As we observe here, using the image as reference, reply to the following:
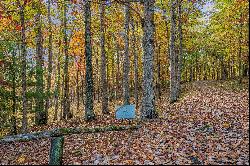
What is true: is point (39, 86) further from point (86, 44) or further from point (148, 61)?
point (148, 61)

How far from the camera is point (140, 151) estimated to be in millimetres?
10297

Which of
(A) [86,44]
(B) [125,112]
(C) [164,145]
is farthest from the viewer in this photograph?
(A) [86,44]

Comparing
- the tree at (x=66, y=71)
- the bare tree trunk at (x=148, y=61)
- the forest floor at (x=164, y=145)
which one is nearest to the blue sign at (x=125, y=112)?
the forest floor at (x=164, y=145)

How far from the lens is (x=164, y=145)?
427 inches

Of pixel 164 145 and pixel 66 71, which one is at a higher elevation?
pixel 66 71

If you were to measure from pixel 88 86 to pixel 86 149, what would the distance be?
6946 mm

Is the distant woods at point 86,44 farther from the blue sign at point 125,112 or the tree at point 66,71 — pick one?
the blue sign at point 125,112

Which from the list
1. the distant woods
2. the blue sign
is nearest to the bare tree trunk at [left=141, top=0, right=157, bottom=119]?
the distant woods

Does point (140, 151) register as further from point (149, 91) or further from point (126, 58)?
point (126, 58)

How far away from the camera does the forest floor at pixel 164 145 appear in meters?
9.44

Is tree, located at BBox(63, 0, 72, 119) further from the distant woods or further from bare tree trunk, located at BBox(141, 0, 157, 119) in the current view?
bare tree trunk, located at BBox(141, 0, 157, 119)

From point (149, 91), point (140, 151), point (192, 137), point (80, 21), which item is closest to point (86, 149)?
point (140, 151)

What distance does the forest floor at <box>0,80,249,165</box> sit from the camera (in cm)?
944

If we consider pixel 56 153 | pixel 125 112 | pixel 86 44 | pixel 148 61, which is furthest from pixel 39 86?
pixel 56 153
